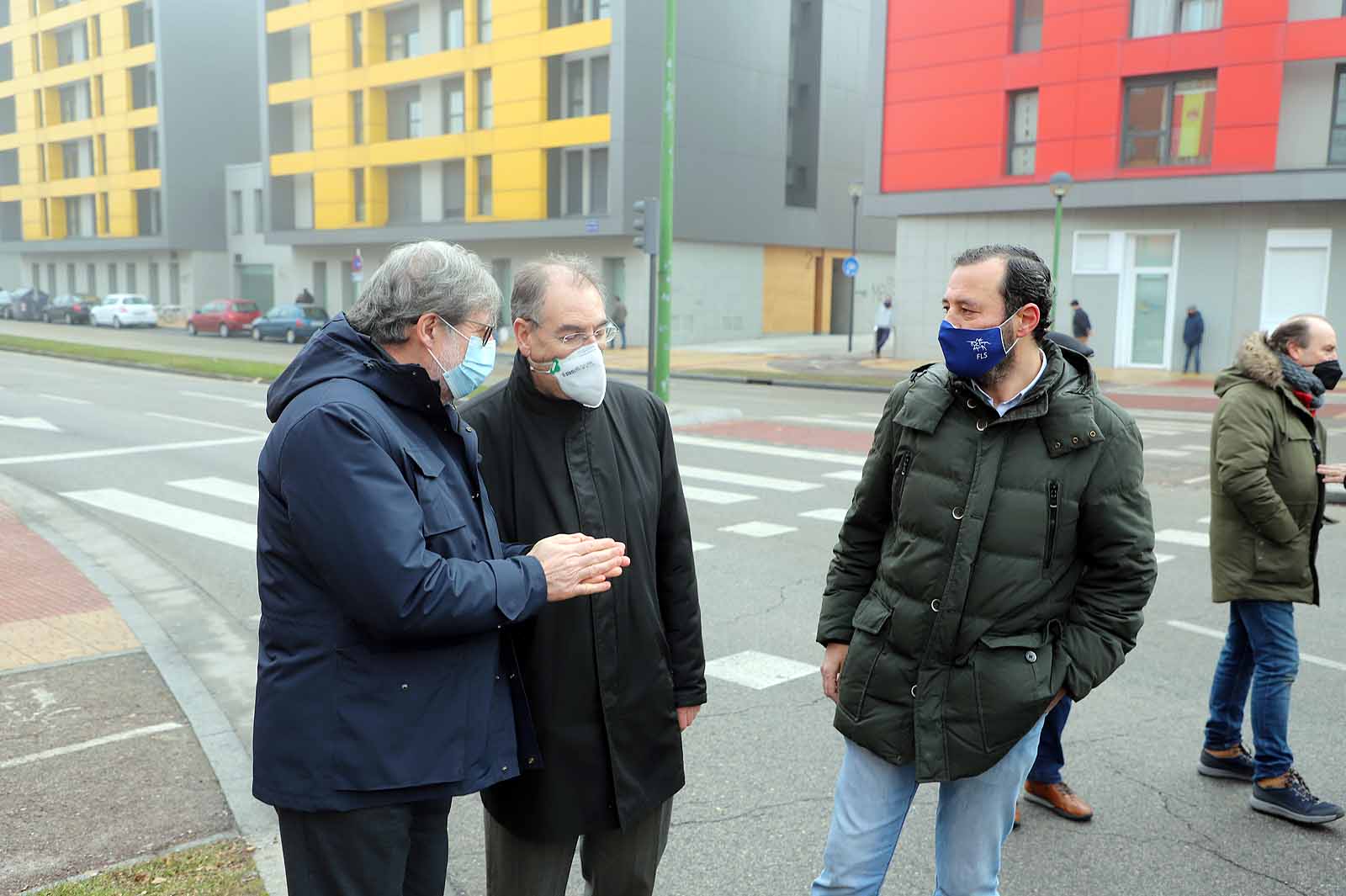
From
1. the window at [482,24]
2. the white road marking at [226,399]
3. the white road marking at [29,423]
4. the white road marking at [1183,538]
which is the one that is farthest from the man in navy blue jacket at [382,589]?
the window at [482,24]

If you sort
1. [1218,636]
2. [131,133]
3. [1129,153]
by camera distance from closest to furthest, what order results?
[1218,636] → [1129,153] → [131,133]

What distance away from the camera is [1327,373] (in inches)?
177

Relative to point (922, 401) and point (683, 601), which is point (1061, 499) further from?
point (683, 601)

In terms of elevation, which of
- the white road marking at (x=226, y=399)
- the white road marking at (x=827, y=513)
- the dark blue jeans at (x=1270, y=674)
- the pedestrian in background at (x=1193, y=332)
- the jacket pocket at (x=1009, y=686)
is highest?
the pedestrian in background at (x=1193, y=332)

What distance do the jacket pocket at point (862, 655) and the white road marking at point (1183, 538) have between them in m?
7.14

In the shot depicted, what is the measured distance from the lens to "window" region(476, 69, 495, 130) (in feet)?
136

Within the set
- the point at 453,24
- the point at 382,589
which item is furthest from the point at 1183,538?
the point at 453,24

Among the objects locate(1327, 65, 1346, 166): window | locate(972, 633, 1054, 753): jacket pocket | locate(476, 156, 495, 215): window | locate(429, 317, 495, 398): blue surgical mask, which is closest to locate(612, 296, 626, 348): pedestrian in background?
locate(476, 156, 495, 215): window

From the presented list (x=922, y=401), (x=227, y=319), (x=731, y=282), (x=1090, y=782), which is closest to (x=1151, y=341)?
(x=731, y=282)

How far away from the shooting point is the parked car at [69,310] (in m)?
52.1

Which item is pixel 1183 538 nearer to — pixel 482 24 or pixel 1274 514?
pixel 1274 514

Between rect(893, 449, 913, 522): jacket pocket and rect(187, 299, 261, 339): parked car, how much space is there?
45.1m

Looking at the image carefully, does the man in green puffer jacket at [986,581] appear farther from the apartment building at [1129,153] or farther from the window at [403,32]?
the window at [403,32]

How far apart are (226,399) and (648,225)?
8.84 m
